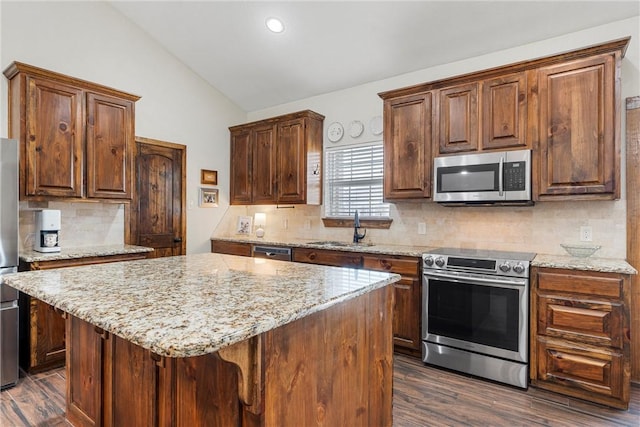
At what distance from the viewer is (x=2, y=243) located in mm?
2590

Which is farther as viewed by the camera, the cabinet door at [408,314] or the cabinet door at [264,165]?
the cabinet door at [264,165]

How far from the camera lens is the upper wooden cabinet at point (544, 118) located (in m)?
2.48

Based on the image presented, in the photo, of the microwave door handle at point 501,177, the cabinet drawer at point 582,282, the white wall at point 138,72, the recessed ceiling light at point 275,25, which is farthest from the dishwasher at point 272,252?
the cabinet drawer at point 582,282

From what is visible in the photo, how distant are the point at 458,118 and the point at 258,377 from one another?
109 inches

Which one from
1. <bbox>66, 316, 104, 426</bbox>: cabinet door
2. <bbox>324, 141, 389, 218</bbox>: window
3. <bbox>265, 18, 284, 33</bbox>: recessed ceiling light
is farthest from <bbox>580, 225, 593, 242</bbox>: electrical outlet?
<bbox>66, 316, 104, 426</bbox>: cabinet door

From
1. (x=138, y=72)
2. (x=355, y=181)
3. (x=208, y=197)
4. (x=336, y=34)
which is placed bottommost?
(x=208, y=197)

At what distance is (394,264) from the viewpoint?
317cm

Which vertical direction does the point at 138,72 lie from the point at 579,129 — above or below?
above

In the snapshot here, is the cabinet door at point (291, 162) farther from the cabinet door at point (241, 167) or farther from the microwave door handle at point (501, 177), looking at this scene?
the microwave door handle at point (501, 177)

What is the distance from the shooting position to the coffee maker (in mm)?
3064

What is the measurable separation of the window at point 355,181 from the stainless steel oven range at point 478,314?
48.7 inches

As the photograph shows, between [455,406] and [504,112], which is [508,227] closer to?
[504,112]

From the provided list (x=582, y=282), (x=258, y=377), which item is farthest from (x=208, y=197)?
(x=582, y=282)

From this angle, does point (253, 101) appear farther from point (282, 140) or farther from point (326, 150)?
point (326, 150)
